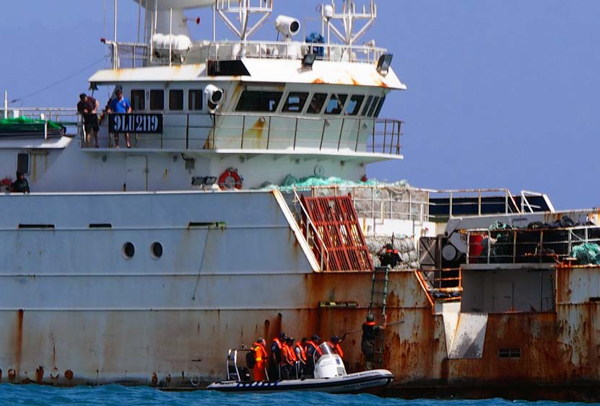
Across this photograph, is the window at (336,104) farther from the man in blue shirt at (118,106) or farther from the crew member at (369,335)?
the crew member at (369,335)

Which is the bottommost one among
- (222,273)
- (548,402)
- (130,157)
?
(548,402)

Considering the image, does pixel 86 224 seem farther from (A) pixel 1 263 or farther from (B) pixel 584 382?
(B) pixel 584 382

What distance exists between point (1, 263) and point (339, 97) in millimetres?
7273

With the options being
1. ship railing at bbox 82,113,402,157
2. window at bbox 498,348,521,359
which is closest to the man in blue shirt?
ship railing at bbox 82,113,402,157

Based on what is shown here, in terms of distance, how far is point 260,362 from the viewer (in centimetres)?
3241

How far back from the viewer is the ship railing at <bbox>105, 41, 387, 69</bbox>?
35.2m

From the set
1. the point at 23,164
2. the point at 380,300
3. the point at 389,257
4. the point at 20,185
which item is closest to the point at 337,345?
the point at 380,300

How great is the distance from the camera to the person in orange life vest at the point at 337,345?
32.2 metres

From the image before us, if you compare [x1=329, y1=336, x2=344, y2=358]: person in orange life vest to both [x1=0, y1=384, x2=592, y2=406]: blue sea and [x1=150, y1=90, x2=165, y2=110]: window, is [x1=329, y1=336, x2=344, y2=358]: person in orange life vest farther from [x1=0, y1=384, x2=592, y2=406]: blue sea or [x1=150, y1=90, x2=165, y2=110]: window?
[x1=150, y1=90, x2=165, y2=110]: window

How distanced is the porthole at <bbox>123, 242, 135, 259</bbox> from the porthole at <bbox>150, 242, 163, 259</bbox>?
15.3 inches

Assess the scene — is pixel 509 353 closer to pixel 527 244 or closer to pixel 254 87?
pixel 527 244

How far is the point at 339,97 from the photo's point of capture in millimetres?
35656

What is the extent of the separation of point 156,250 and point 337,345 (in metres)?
3.95

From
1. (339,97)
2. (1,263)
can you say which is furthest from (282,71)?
(1,263)
